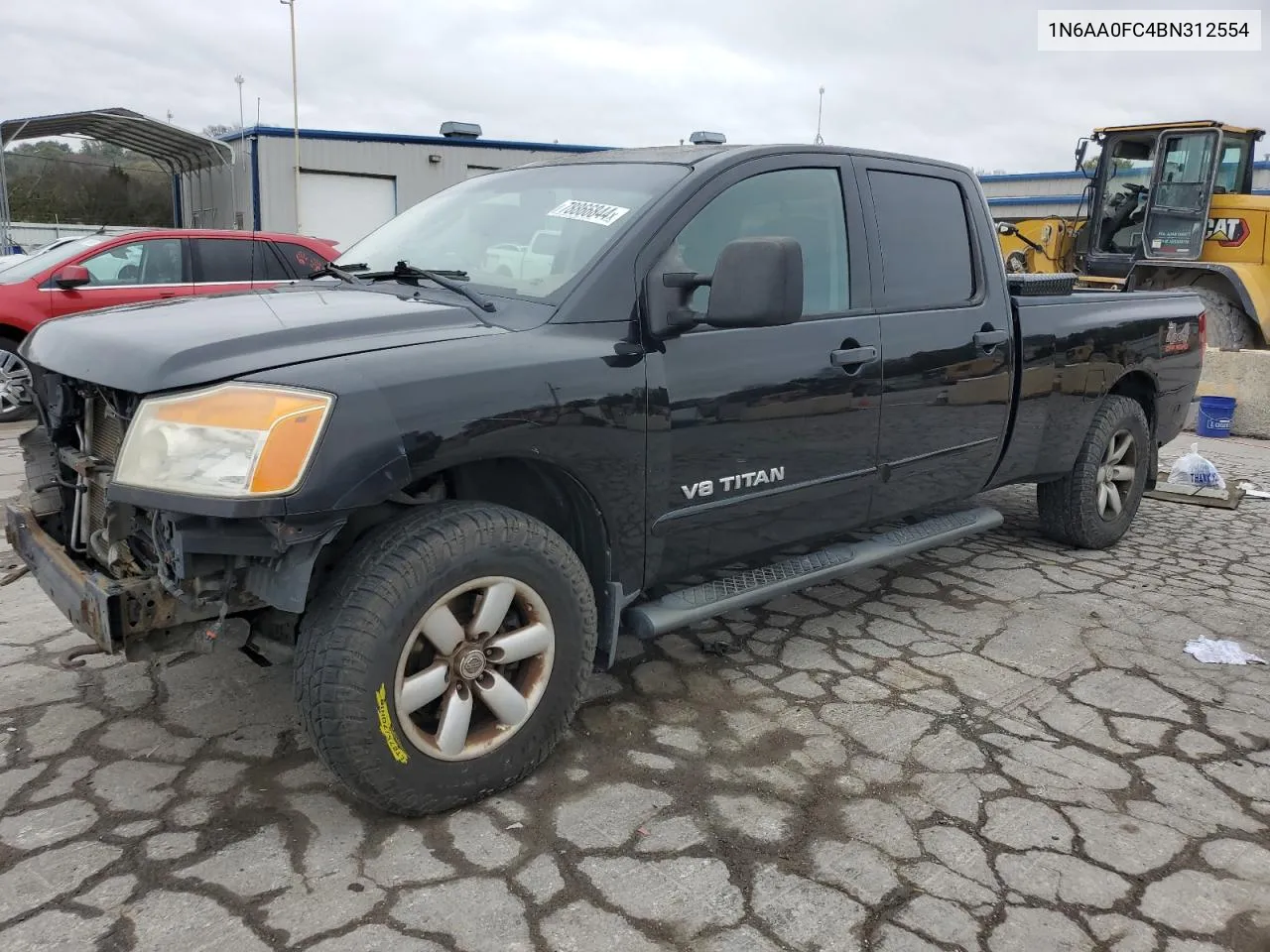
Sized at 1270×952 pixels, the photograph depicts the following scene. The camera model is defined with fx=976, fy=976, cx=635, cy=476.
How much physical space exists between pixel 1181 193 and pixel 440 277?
1112 centimetres

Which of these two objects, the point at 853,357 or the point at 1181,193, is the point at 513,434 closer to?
the point at 853,357

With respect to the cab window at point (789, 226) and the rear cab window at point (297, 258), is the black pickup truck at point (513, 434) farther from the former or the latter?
the rear cab window at point (297, 258)

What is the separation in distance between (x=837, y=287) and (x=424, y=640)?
6.45 feet

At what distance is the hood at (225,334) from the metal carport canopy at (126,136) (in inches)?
644

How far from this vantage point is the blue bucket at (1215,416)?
9.22 metres

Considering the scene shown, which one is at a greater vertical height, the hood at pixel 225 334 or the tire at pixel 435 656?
the hood at pixel 225 334

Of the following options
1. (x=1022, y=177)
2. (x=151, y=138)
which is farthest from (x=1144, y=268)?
(x=151, y=138)

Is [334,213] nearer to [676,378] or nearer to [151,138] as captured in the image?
[151,138]

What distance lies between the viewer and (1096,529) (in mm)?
5109

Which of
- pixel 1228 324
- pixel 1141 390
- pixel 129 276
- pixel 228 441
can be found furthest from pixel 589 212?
pixel 1228 324

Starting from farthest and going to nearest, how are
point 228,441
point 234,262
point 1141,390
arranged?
point 234,262, point 1141,390, point 228,441

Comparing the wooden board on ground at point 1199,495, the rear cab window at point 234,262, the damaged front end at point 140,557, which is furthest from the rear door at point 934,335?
the rear cab window at point 234,262

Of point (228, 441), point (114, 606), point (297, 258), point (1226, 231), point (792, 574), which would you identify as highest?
point (1226, 231)

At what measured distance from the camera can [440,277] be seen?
122 inches
